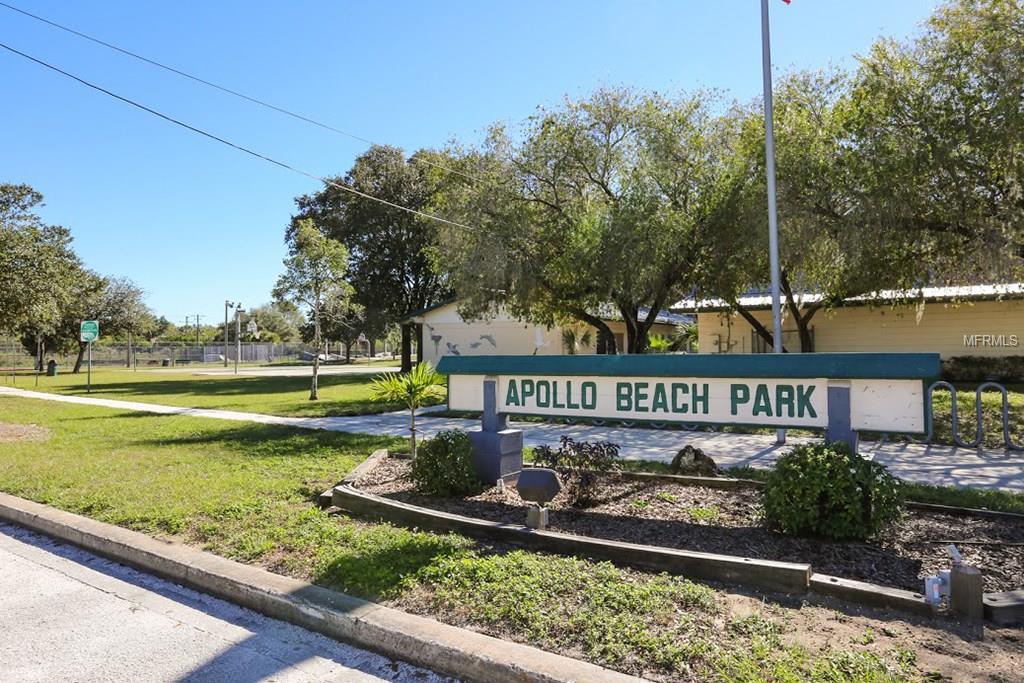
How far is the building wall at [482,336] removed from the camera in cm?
2945

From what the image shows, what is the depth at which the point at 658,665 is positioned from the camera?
10.2ft

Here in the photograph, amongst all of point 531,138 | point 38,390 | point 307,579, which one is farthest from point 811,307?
point 38,390

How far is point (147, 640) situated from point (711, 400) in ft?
14.0

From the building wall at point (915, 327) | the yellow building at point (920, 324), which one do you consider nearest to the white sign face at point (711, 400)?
the yellow building at point (920, 324)

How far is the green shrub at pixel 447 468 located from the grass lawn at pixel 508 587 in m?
0.89

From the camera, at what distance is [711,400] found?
536 centimetres

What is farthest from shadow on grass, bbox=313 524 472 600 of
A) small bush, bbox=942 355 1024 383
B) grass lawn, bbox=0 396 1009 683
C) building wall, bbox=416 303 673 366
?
building wall, bbox=416 303 673 366

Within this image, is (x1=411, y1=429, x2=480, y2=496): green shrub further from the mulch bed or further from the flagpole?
the flagpole

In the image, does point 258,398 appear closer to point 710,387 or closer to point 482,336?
point 482,336

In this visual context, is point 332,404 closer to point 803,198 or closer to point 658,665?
point 803,198

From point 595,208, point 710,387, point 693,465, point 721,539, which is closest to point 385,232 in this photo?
point 595,208

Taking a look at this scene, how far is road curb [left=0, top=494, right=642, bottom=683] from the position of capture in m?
3.17

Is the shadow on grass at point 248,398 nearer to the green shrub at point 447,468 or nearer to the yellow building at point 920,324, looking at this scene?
the green shrub at point 447,468

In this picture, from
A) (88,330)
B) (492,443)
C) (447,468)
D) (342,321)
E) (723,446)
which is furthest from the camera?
(342,321)
